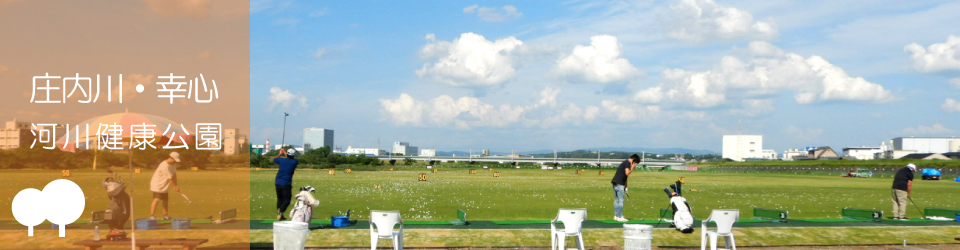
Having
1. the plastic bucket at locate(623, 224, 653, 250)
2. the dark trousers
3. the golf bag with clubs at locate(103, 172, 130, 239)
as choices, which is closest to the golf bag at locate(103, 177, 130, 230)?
the golf bag with clubs at locate(103, 172, 130, 239)

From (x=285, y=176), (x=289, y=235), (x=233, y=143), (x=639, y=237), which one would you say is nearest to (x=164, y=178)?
(x=285, y=176)

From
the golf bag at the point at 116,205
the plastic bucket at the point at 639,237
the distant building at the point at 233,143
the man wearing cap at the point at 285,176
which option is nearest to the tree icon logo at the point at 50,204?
the golf bag at the point at 116,205

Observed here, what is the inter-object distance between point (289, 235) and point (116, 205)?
15.7 feet

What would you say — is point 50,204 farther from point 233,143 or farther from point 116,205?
point 233,143

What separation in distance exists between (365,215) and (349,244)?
6.42m

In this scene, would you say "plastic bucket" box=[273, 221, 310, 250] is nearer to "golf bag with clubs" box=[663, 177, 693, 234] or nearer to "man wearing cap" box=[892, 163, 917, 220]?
"golf bag with clubs" box=[663, 177, 693, 234]

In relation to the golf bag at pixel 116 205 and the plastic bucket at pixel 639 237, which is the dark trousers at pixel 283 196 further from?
the plastic bucket at pixel 639 237

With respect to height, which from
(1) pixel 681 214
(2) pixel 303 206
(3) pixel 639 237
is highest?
(2) pixel 303 206

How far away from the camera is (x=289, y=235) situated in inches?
449

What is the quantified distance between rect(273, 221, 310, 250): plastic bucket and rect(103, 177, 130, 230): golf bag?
4470 mm

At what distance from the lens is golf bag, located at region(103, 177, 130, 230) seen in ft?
45.4

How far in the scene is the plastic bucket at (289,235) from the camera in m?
11.4

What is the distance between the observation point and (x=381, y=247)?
15.0m

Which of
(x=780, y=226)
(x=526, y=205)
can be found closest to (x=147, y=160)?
(x=526, y=205)
